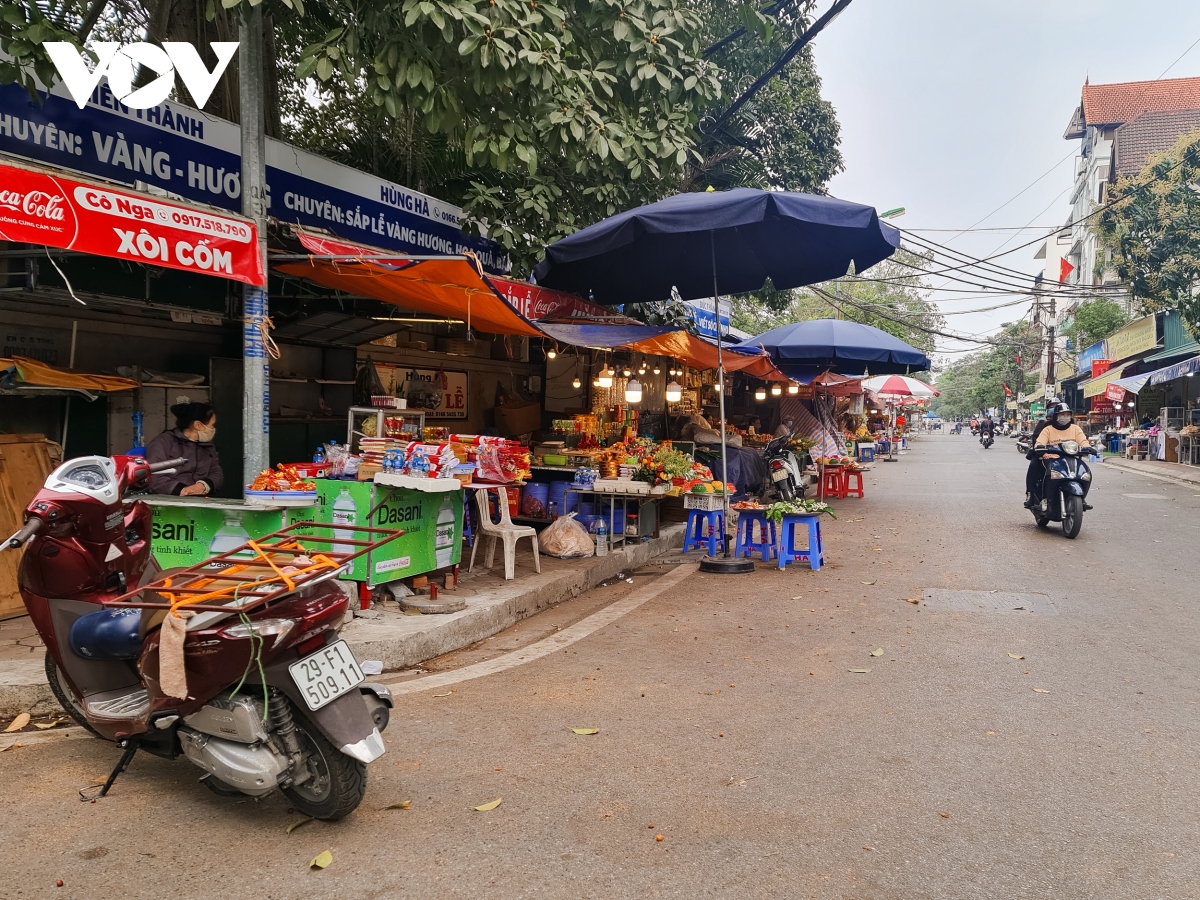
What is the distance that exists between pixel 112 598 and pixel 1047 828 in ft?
12.9

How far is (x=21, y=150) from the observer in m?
5.82

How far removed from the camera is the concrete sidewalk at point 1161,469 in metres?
20.8

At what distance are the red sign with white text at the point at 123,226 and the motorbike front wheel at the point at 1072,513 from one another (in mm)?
10063

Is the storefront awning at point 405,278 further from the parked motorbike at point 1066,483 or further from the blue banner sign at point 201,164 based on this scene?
the parked motorbike at point 1066,483

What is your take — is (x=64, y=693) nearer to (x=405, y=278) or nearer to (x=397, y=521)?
(x=397, y=521)

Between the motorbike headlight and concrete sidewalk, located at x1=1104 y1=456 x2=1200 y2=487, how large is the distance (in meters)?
22.4

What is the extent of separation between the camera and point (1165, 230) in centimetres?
1653

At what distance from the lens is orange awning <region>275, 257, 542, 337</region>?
6.39 meters

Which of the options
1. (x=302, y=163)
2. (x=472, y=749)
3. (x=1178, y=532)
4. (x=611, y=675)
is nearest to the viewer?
(x=472, y=749)

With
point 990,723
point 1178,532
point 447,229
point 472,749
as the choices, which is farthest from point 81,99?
point 1178,532

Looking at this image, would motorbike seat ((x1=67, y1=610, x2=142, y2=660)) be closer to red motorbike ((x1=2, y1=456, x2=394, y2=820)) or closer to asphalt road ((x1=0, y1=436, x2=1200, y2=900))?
red motorbike ((x1=2, y1=456, x2=394, y2=820))

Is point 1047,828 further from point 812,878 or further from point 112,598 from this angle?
point 112,598

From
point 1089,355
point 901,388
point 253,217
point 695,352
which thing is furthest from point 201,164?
point 1089,355

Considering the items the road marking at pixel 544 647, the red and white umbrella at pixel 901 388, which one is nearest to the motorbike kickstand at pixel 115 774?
the road marking at pixel 544 647
